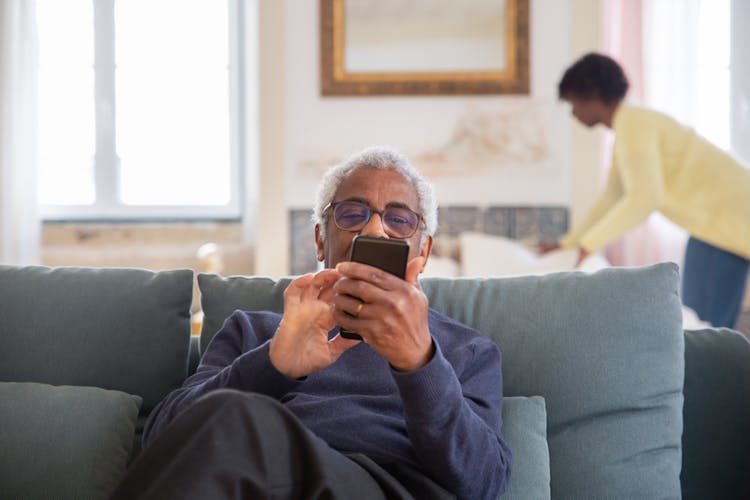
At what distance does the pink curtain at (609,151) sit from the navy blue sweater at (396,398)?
270 cm

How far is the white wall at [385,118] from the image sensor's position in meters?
3.90

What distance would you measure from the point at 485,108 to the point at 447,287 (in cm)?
237

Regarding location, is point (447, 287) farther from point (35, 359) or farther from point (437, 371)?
point (35, 359)

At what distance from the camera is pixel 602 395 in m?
1.55

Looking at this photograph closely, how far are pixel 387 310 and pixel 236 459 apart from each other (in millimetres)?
271

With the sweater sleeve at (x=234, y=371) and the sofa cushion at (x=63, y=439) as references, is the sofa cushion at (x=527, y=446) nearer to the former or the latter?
the sweater sleeve at (x=234, y=371)

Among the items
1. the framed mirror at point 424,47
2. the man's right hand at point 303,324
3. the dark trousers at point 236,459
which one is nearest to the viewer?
the dark trousers at point 236,459

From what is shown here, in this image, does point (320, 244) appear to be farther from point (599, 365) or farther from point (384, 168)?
point (599, 365)

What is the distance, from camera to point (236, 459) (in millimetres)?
992

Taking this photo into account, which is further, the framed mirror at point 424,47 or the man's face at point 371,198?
the framed mirror at point 424,47

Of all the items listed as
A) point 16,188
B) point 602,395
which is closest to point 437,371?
point 602,395

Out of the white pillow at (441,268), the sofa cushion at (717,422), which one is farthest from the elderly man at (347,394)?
the white pillow at (441,268)

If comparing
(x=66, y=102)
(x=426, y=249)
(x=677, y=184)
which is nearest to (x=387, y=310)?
(x=426, y=249)

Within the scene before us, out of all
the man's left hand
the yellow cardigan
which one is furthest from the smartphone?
the yellow cardigan
